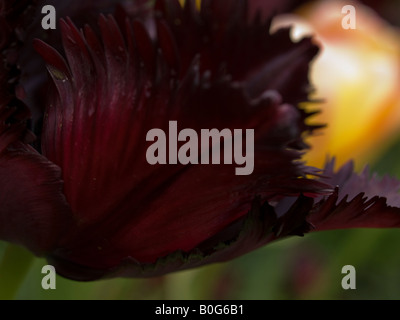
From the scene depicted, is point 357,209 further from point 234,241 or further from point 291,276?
point 291,276

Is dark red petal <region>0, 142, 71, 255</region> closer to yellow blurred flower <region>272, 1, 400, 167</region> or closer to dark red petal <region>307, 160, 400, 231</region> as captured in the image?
dark red petal <region>307, 160, 400, 231</region>

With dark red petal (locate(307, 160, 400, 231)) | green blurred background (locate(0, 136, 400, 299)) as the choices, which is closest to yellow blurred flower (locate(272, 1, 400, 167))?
green blurred background (locate(0, 136, 400, 299))

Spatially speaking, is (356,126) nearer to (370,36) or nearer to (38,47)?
(370,36)

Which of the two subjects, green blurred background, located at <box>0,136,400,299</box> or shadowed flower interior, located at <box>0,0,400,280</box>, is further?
green blurred background, located at <box>0,136,400,299</box>

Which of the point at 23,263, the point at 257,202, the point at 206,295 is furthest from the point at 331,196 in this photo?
the point at 206,295

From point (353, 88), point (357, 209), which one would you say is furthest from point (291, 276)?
point (357, 209)

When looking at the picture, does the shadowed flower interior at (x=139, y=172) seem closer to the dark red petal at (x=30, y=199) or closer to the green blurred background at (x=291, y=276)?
the dark red petal at (x=30, y=199)
